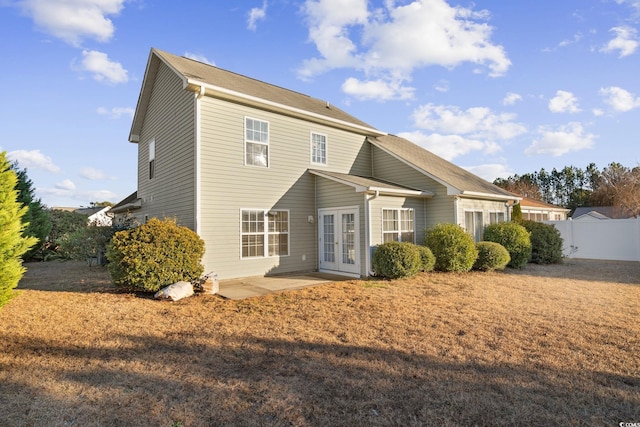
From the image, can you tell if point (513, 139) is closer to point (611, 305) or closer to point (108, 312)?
point (611, 305)

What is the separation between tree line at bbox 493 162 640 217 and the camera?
1175 inches

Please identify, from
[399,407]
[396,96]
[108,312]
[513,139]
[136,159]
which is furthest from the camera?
[513,139]

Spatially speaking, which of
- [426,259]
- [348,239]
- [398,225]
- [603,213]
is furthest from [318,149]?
[603,213]

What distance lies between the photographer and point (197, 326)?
557cm

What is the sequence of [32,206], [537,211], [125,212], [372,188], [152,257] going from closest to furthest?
[152,257]
[372,188]
[32,206]
[125,212]
[537,211]

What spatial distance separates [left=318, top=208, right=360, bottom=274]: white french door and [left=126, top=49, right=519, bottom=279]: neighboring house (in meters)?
0.03

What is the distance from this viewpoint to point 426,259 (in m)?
10.7

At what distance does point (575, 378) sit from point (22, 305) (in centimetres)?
912

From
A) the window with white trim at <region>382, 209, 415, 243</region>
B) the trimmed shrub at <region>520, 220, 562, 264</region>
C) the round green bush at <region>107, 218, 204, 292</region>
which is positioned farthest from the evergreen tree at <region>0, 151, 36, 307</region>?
the trimmed shrub at <region>520, 220, 562, 264</region>

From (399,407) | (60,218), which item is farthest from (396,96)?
(60,218)

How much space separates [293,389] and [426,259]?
26.6ft

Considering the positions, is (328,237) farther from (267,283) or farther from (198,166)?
(198,166)

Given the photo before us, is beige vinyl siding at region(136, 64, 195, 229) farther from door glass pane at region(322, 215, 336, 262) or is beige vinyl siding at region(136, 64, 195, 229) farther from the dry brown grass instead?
door glass pane at region(322, 215, 336, 262)

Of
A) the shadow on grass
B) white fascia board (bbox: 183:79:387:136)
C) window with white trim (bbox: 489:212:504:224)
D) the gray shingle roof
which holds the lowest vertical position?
the shadow on grass
